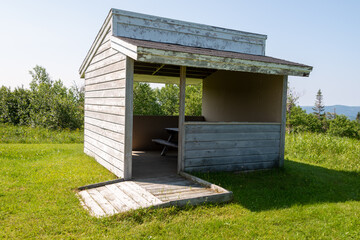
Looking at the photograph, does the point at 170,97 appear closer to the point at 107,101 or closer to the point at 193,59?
the point at 107,101

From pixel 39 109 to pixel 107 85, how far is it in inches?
→ 492

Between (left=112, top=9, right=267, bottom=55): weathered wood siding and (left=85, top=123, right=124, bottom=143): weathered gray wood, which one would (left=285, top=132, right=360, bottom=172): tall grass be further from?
(left=85, top=123, right=124, bottom=143): weathered gray wood

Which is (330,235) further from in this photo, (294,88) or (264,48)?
(294,88)

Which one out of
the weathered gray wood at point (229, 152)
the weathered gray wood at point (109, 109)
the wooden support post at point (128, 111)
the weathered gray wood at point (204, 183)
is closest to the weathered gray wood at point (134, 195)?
the wooden support post at point (128, 111)

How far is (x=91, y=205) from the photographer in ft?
14.2

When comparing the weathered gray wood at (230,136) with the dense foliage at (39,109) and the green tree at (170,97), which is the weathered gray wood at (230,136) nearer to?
the dense foliage at (39,109)

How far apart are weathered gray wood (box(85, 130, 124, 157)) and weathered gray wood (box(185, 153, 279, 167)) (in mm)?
1389

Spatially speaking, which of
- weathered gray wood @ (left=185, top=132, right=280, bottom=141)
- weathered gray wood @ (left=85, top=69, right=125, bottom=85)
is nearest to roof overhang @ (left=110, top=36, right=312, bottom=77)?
weathered gray wood @ (left=85, top=69, right=125, bottom=85)

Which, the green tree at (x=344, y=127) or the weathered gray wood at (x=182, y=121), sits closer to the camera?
the weathered gray wood at (x=182, y=121)

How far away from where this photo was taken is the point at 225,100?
8.85 m

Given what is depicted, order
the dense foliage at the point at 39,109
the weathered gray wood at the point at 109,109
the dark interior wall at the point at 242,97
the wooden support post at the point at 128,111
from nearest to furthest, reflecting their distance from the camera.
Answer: the wooden support post at the point at 128,111 < the weathered gray wood at the point at 109,109 < the dark interior wall at the point at 242,97 < the dense foliage at the point at 39,109

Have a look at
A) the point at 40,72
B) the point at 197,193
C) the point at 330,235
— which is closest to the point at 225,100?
the point at 197,193

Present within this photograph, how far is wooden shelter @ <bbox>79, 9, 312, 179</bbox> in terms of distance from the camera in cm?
543

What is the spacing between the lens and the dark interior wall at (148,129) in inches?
357
